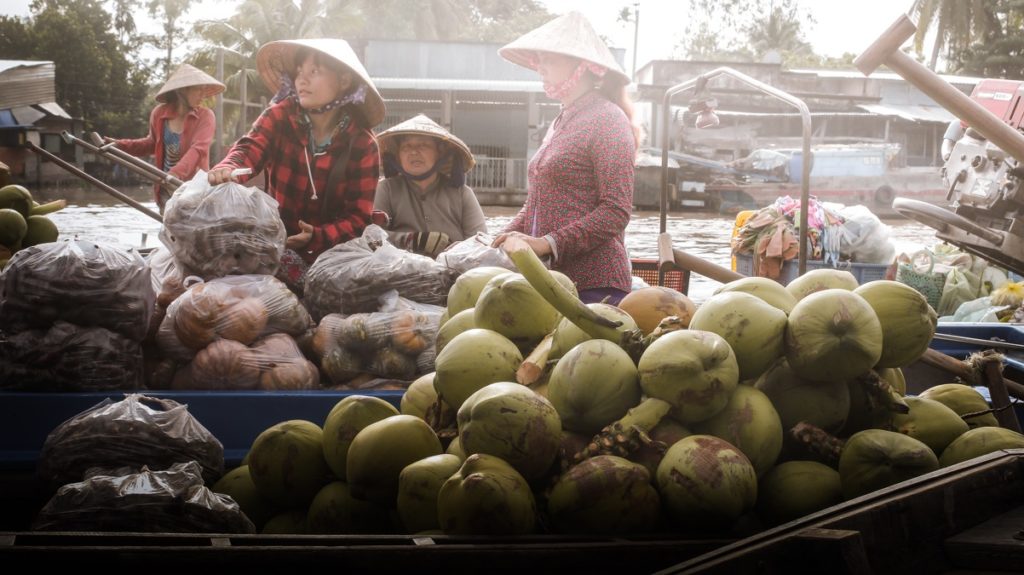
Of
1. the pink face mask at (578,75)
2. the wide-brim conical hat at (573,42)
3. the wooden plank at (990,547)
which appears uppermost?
the wide-brim conical hat at (573,42)

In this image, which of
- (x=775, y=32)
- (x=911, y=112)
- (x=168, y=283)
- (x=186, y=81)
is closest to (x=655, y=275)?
(x=168, y=283)

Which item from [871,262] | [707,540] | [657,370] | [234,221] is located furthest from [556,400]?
[871,262]

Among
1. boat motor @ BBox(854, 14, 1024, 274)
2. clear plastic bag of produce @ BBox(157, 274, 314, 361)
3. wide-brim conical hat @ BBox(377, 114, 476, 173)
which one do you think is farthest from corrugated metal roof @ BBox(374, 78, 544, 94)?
clear plastic bag of produce @ BBox(157, 274, 314, 361)

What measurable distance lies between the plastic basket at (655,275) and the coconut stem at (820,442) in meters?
3.79

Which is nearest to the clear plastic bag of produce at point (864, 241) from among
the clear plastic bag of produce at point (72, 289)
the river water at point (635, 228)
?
the river water at point (635, 228)

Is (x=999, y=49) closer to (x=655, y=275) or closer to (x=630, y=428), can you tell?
(x=655, y=275)

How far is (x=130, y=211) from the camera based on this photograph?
64.8ft

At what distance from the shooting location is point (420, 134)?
4586 mm

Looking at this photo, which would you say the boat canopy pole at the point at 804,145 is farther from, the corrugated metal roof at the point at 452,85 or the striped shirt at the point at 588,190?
the corrugated metal roof at the point at 452,85

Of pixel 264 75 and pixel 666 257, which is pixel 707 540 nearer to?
pixel 666 257

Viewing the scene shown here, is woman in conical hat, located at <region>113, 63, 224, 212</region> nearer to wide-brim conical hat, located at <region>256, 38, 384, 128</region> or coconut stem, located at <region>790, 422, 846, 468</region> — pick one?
wide-brim conical hat, located at <region>256, 38, 384, 128</region>

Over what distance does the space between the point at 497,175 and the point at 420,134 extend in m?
22.3

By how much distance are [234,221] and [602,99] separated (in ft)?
4.88

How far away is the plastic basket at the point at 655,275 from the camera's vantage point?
5355 mm
